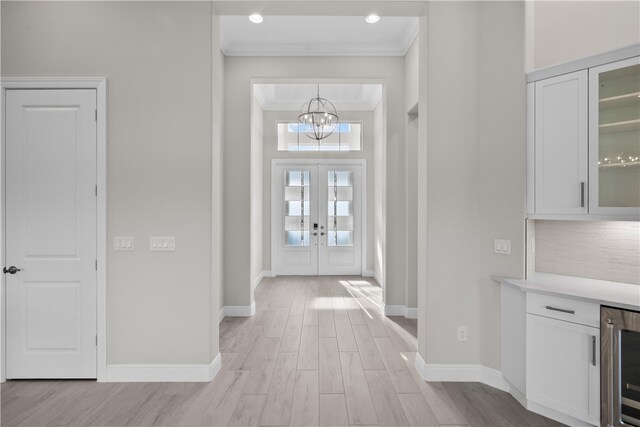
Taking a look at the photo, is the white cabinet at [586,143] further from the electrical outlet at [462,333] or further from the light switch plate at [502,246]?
the electrical outlet at [462,333]

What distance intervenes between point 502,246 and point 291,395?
6.92ft

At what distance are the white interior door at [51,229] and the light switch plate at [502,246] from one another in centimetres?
342

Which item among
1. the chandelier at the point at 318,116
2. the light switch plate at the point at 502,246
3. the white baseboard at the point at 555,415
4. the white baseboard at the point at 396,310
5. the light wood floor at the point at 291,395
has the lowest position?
the light wood floor at the point at 291,395

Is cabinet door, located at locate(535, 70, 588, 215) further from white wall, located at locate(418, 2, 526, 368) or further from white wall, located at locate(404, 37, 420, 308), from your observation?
white wall, located at locate(404, 37, 420, 308)

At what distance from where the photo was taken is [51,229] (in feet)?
9.52

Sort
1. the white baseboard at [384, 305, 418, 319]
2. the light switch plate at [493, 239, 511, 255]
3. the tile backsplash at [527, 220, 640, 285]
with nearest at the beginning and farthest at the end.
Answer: the tile backsplash at [527, 220, 640, 285] → the light switch plate at [493, 239, 511, 255] → the white baseboard at [384, 305, 418, 319]

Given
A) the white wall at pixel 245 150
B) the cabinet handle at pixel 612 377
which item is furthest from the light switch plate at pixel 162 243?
the cabinet handle at pixel 612 377

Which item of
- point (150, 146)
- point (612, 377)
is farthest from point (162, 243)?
point (612, 377)

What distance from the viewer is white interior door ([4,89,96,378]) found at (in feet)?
9.50

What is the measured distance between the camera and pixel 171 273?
116 inches

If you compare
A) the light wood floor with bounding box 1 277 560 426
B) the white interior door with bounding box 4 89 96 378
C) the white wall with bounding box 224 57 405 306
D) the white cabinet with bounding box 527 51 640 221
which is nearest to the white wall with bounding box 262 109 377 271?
the white wall with bounding box 224 57 405 306

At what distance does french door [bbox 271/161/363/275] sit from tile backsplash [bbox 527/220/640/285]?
15.0 feet

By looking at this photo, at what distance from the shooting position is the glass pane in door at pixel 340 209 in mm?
7270

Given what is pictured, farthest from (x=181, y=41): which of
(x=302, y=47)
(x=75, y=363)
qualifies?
(x=75, y=363)
